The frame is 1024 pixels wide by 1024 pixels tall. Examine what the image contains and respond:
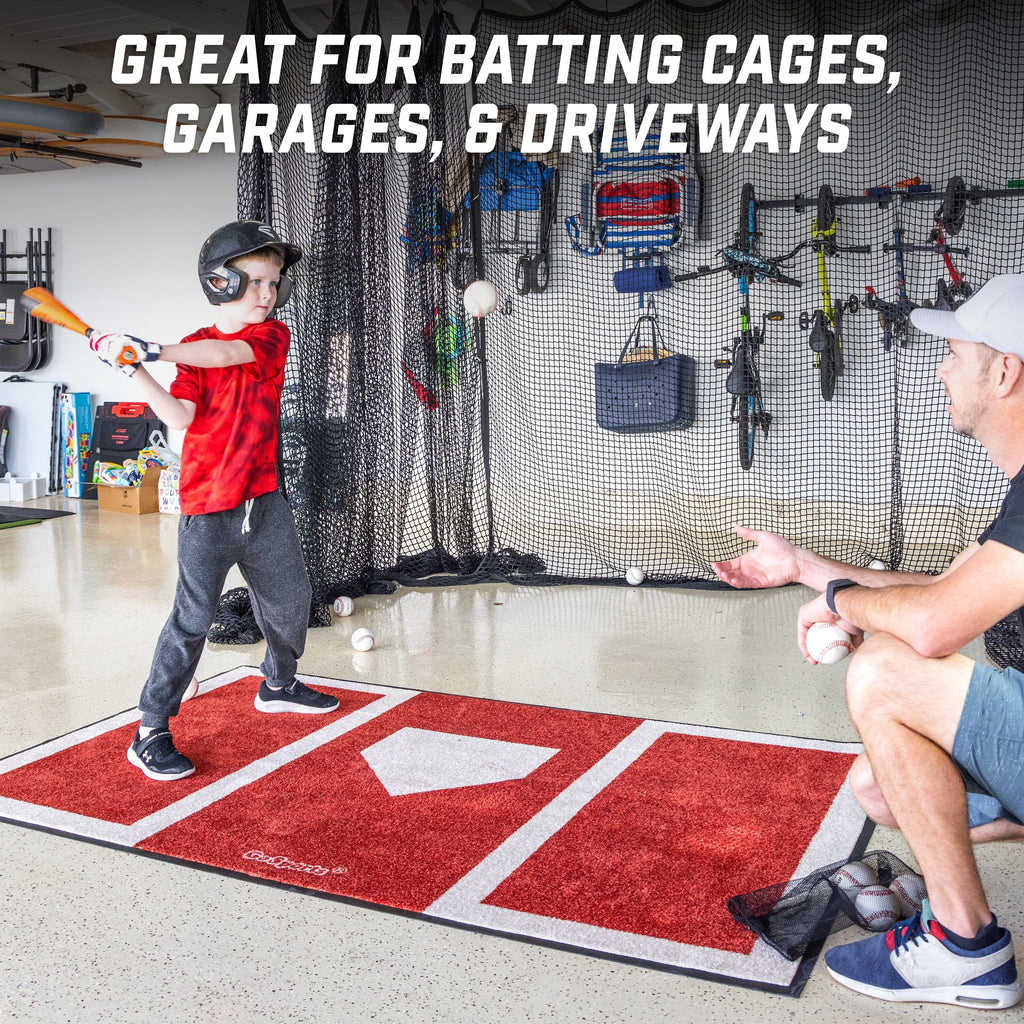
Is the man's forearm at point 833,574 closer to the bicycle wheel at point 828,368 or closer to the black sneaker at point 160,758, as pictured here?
the black sneaker at point 160,758

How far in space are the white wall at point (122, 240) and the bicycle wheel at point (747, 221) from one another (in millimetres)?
4065

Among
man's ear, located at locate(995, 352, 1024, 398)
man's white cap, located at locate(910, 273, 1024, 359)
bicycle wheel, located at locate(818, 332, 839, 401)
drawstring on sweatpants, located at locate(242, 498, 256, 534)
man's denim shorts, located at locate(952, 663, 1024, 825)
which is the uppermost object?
bicycle wheel, located at locate(818, 332, 839, 401)

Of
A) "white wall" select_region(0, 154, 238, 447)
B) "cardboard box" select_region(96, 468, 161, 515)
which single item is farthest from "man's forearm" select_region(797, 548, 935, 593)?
"white wall" select_region(0, 154, 238, 447)

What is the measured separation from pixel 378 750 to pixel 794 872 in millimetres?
1213

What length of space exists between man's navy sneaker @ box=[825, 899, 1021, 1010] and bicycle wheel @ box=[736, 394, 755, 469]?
5146mm

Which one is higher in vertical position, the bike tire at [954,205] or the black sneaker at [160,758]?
the bike tire at [954,205]

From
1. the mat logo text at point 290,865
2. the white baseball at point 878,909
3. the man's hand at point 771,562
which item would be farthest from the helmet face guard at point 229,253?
the white baseball at point 878,909

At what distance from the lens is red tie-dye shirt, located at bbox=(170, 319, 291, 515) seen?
109 inches

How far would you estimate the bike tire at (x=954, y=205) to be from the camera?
5832mm

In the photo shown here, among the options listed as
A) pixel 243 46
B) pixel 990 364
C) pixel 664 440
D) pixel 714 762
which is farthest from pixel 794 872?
pixel 664 440

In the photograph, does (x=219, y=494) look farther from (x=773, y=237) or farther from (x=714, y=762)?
(x=773, y=237)

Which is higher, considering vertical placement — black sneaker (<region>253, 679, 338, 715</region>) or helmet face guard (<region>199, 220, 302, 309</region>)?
helmet face guard (<region>199, 220, 302, 309</region>)

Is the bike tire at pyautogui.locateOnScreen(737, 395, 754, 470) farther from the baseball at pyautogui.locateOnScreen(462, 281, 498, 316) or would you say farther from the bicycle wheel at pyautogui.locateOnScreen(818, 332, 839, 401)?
the baseball at pyautogui.locateOnScreen(462, 281, 498, 316)

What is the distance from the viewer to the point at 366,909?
2.09 meters
